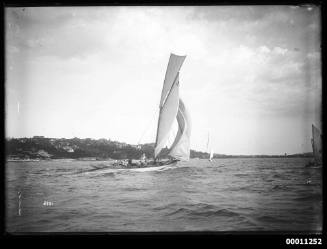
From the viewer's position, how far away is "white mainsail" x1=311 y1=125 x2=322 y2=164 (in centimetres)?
290

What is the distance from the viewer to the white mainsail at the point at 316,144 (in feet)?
9.53

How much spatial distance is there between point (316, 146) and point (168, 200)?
2006 mm

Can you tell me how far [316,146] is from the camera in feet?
9.61

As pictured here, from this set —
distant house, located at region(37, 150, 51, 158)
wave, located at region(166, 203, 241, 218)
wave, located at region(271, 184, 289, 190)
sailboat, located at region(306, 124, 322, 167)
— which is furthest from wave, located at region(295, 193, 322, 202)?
distant house, located at region(37, 150, 51, 158)

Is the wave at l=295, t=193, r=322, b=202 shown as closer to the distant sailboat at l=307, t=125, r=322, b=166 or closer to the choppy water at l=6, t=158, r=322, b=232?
the choppy water at l=6, t=158, r=322, b=232

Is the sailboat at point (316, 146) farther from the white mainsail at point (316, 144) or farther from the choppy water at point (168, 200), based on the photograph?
the choppy water at point (168, 200)

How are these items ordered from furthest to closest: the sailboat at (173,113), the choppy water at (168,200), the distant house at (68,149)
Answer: the distant house at (68,149) < the sailboat at (173,113) < the choppy water at (168,200)

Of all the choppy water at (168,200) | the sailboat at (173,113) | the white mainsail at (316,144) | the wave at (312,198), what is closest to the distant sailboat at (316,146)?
the white mainsail at (316,144)

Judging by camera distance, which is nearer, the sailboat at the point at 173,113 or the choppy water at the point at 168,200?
the choppy water at the point at 168,200

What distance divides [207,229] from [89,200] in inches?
62.1

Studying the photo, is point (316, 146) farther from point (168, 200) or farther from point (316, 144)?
point (168, 200)

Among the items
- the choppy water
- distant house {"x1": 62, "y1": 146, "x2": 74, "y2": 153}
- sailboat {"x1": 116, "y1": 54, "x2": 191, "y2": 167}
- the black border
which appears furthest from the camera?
distant house {"x1": 62, "y1": 146, "x2": 74, "y2": 153}
